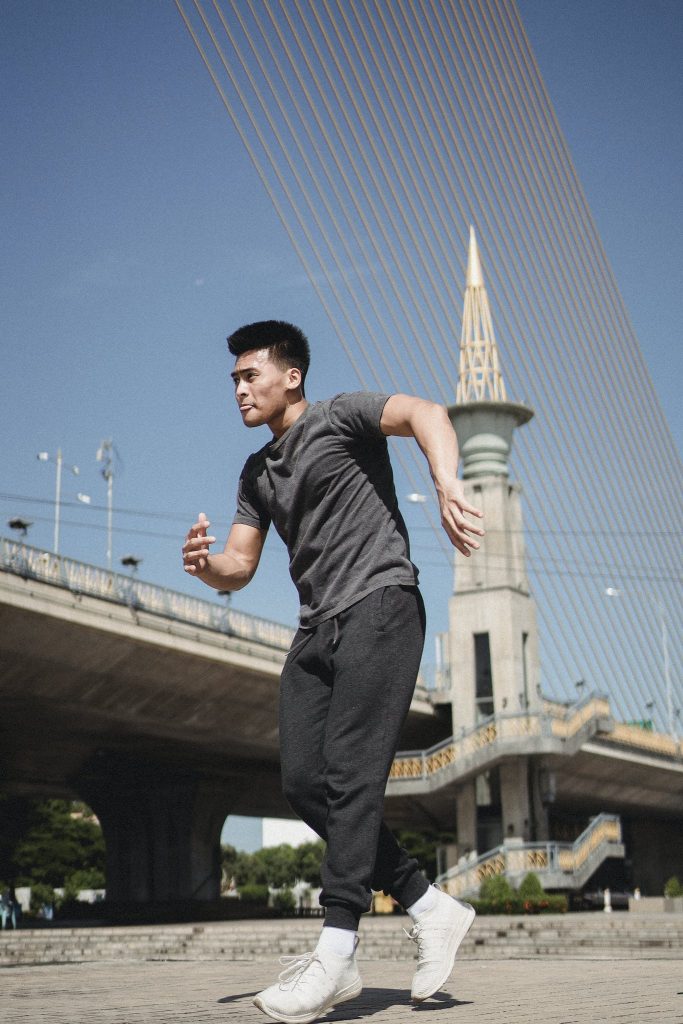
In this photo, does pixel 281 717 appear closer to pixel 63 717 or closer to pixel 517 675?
pixel 63 717

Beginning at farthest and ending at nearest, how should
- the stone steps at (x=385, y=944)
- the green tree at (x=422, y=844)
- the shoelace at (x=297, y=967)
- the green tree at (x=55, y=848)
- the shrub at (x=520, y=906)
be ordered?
the green tree at (x=422, y=844)
the green tree at (x=55, y=848)
the shrub at (x=520, y=906)
the stone steps at (x=385, y=944)
the shoelace at (x=297, y=967)

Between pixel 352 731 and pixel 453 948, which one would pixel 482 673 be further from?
pixel 352 731

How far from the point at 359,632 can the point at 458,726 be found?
1491 inches

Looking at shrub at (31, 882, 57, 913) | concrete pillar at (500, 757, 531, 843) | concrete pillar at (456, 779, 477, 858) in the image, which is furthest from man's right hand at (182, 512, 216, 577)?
shrub at (31, 882, 57, 913)

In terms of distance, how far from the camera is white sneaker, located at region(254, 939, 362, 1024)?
3615 millimetres

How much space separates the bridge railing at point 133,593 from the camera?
91.5 feet

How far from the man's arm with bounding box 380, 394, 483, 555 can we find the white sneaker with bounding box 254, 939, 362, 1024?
53.5 inches

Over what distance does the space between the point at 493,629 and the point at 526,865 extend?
25.4ft

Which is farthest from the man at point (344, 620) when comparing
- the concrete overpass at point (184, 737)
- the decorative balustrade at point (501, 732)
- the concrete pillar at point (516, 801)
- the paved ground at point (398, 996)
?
the concrete pillar at point (516, 801)

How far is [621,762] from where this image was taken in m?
49.2

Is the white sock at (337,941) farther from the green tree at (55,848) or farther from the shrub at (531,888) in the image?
the green tree at (55,848)

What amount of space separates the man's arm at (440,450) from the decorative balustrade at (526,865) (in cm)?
3283

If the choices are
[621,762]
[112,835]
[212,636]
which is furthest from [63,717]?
[621,762]

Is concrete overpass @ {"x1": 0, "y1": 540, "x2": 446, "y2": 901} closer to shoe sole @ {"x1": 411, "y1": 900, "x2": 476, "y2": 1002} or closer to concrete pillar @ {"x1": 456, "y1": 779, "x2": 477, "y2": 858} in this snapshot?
concrete pillar @ {"x1": 456, "y1": 779, "x2": 477, "y2": 858}
